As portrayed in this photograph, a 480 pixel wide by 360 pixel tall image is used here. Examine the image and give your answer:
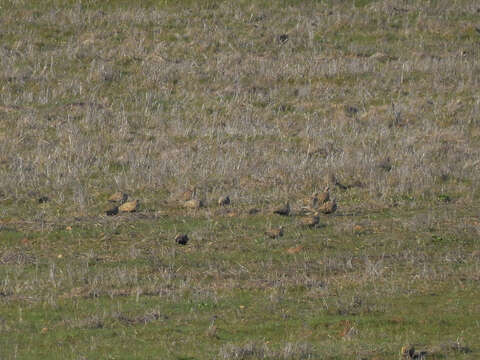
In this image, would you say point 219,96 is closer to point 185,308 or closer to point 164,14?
point 164,14

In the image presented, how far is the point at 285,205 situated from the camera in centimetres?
1538

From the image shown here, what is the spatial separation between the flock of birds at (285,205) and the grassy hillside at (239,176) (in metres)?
0.13

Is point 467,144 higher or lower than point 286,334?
lower

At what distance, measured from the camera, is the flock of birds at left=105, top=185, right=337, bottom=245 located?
14.8 metres

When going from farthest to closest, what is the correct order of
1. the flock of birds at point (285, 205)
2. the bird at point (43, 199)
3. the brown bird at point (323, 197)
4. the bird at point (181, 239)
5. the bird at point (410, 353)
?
the bird at point (43, 199) < the brown bird at point (323, 197) < the flock of birds at point (285, 205) < the bird at point (181, 239) < the bird at point (410, 353)

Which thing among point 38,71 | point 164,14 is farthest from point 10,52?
point 164,14

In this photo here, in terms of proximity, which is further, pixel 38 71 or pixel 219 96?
pixel 38 71

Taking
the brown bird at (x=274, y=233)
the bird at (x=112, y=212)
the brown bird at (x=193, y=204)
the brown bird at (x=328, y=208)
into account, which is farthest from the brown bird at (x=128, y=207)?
the brown bird at (x=328, y=208)

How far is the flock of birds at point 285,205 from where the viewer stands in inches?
584

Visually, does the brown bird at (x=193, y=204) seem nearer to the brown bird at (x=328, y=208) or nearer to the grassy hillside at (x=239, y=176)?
the grassy hillside at (x=239, y=176)

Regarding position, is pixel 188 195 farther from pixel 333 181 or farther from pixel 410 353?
pixel 410 353

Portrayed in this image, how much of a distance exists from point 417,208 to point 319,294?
18.8 feet

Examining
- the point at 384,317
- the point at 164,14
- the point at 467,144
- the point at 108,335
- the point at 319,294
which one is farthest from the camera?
the point at 164,14

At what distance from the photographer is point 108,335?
9031 millimetres
